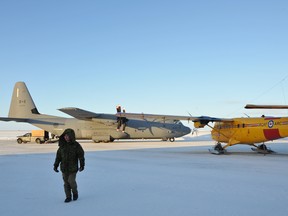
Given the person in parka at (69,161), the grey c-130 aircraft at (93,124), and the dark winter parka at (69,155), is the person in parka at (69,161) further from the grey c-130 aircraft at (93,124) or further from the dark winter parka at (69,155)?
the grey c-130 aircraft at (93,124)

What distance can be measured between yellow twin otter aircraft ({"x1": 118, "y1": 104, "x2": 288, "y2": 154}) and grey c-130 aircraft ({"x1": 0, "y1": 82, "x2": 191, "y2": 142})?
41.7 feet

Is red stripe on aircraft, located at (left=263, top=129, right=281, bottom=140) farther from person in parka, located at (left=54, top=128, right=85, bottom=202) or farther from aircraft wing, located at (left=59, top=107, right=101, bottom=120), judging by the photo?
aircraft wing, located at (left=59, top=107, right=101, bottom=120)

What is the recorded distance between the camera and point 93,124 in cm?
3394

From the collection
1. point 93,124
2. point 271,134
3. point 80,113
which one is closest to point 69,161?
point 271,134

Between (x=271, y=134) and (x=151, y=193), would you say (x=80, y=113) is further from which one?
(x=151, y=193)

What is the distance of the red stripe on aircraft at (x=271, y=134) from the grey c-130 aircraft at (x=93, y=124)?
16.2m

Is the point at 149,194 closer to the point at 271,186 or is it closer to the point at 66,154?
the point at 66,154

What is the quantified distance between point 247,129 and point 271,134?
1537mm

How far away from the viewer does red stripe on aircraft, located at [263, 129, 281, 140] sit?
16812 millimetres

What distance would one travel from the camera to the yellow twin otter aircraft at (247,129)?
16734 millimetres

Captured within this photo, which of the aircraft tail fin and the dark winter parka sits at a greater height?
the aircraft tail fin

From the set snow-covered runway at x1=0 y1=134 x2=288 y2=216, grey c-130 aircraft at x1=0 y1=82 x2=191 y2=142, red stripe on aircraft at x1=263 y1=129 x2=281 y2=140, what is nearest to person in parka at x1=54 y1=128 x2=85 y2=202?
snow-covered runway at x1=0 y1=134 x2=288 y2=216

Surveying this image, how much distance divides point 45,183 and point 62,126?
2640 centimetres

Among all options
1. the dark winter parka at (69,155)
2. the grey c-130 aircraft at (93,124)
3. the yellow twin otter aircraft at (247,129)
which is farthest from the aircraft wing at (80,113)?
the dark winter parka at (69,155)
